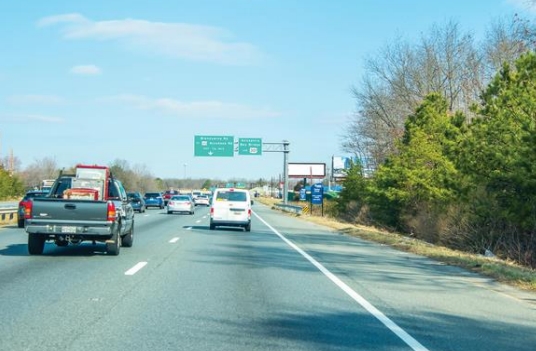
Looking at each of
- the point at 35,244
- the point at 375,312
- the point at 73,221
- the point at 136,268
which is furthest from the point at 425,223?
the point at 375,312

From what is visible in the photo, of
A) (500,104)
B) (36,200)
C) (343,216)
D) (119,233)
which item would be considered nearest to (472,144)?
(500,104)

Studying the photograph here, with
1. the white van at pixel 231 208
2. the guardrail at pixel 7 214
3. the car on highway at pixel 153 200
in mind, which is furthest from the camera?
the car on highway at pixel 153 200

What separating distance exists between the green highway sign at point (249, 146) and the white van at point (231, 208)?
1187 inches

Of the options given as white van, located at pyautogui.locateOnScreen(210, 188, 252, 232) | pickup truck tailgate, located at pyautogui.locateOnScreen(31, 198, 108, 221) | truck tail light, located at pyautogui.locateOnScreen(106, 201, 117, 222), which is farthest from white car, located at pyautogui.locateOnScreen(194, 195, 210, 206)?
pickup truck tailgate, located at pyautogui.locateOnScreen(31, 198, 108, 221)

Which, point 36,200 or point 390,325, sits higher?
point 36,200

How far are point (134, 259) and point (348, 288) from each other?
20.2ft

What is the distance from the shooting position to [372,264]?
1595 centimetres

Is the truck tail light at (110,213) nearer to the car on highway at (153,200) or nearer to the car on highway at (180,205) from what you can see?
the car on highway at (180,205)

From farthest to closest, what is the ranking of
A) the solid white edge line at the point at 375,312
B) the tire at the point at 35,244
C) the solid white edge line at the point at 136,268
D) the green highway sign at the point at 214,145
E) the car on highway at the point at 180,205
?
the green highway sign at the point at 214,145
the car on highway at the point at 180,205
the tire at the point at 35,244
the solid white edge line at the point at 136,268
the solid white edge line at the point at 375,312

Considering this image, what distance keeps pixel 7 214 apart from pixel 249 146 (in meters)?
26.7

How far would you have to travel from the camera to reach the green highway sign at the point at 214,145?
58.0 meters

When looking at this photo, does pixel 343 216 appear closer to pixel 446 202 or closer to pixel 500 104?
pixel 446 202

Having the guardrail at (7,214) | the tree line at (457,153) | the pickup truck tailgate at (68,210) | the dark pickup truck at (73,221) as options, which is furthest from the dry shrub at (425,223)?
the guardrail at (7,214)

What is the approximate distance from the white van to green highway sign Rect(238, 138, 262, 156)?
30145 millimetres
